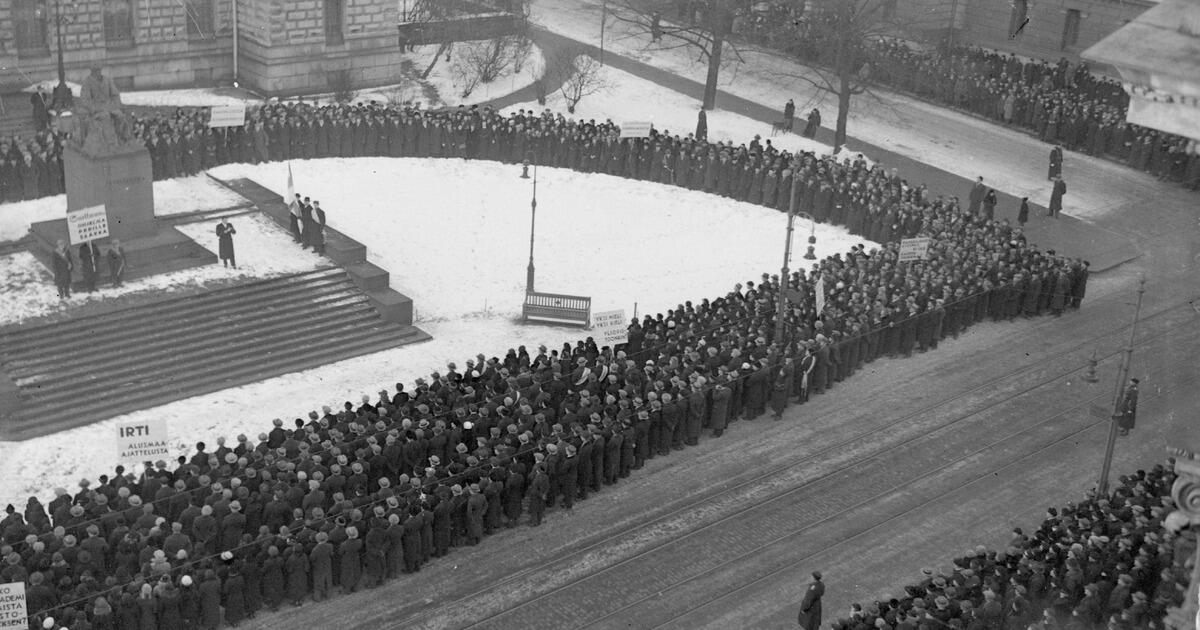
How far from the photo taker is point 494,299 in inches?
1383

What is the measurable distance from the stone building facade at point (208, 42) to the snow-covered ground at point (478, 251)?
8.10m

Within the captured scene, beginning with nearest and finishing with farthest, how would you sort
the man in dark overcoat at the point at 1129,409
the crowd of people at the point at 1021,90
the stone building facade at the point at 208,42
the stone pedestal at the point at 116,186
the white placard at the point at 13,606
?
the white placard at the point at 13,606
the man in dark overcoat at the point at 1129,409
the stone pedestal at the point at 116,186
the stone building facade at the point at 208,42
the crowd of people at the point at 1021,90

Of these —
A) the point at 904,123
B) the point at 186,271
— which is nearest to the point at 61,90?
the point at 186,271

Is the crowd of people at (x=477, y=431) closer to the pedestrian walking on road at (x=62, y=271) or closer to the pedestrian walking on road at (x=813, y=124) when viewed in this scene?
the pedestrian walking on road at (x=813, y=124)

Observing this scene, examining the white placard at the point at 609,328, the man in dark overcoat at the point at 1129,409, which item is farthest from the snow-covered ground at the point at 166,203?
the man in dark overcoat at the point at 1129,409

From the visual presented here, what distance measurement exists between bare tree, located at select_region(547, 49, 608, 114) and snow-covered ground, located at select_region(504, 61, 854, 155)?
9.2 inches

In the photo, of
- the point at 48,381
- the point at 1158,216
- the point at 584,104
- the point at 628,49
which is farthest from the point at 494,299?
the point at 628,49

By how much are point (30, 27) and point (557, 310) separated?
20437 millimetres

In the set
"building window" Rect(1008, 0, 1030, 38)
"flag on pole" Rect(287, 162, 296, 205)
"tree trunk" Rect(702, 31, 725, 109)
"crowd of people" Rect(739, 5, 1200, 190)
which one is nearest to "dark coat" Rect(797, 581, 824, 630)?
"flag on pole" Rect(287, 162, 296, 205)

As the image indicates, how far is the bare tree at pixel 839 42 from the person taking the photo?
4628 cm

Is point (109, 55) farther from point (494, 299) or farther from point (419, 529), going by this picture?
point (419, 529)

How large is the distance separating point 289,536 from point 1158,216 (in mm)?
29202

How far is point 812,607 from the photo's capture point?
2172 centimetres

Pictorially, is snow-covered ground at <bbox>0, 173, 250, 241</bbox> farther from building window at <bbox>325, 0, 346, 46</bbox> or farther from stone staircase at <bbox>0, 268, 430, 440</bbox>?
building window at <bbox>325, 0, 346, 46</bbox>
